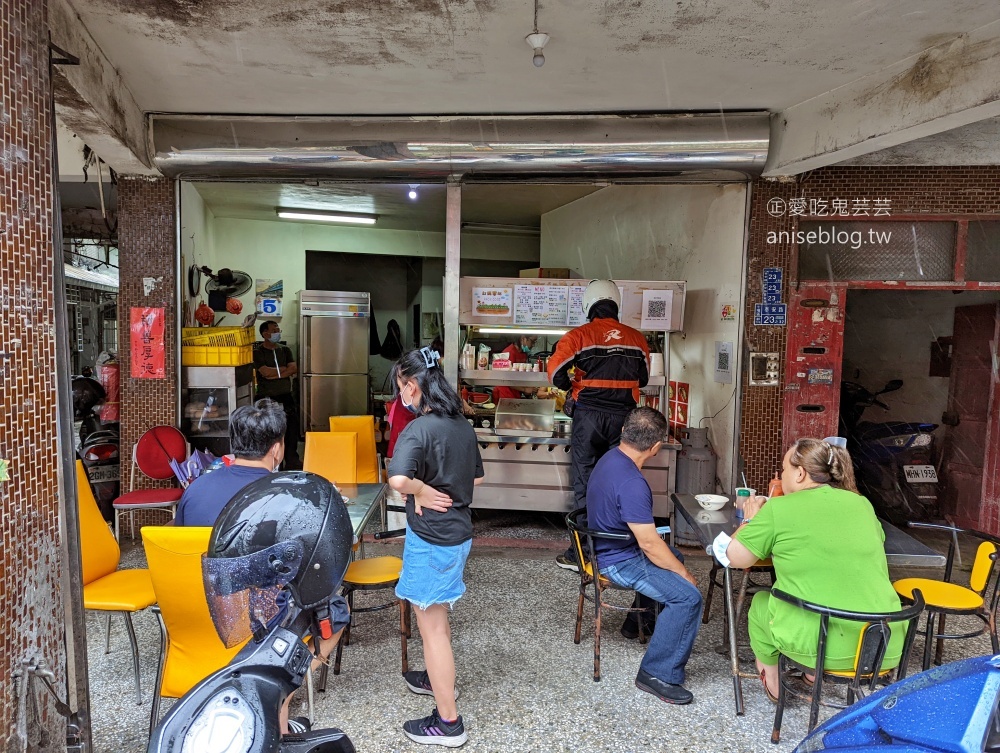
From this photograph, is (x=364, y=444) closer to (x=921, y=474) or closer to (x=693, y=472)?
(x=693, y=472)

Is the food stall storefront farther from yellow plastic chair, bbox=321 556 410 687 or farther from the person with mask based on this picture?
yellow plastic chair, bbox=321 556 410 687

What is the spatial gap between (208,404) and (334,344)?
3120 millimetres

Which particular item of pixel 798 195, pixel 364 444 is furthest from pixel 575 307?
pixel 364 444

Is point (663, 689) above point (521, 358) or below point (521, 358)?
below

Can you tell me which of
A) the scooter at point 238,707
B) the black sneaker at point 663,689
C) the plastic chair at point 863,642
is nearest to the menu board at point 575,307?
the black sneaker at point 663,689

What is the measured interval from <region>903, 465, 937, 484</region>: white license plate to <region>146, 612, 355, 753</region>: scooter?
6259 millimetres

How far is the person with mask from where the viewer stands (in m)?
6.09

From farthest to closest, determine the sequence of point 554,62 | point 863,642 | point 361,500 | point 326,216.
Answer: point 326,216, point 554,62, point 361,500, point 863,642

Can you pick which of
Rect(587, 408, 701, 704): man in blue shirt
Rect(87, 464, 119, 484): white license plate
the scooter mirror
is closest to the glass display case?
Rect(87, 464, 119, 484): white license plate

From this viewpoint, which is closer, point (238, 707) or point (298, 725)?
point (238, 707)

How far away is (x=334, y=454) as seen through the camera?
454cm

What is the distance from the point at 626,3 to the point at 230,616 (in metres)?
3.24

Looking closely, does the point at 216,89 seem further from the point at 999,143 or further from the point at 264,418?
the point at 999,143

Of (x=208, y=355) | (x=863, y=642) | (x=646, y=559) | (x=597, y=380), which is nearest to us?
(x=863, y=642)
